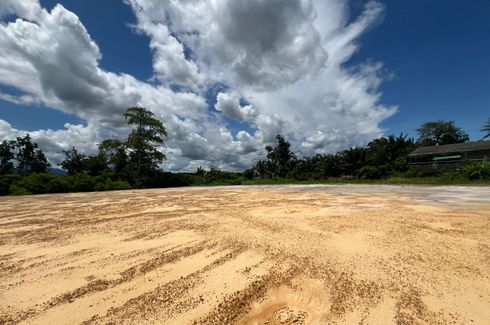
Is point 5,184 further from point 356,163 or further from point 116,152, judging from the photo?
point 356,163

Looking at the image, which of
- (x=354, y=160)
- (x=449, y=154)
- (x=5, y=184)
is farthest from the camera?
(x=354, y=160)

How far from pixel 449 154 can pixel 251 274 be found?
35954 millimetres

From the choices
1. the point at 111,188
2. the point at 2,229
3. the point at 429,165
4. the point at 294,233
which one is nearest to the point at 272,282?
the point at 294,233

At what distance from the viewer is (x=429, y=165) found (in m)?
25.4

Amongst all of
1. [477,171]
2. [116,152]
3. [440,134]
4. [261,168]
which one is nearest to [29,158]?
[116,152]

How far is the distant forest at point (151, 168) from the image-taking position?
69.2 ft

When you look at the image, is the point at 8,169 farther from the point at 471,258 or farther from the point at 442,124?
the point at 442,124

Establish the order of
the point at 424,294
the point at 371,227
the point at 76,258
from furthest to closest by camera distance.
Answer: the point at 371,227, the point at 76,258, the point at 424,294

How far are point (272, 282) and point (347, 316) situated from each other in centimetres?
84

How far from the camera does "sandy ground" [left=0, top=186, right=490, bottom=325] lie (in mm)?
2137

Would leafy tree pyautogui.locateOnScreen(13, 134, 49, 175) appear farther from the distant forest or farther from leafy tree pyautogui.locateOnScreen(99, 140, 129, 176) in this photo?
leafy tree pyautogui.locateOnScreen(99, 140, 129, 176)

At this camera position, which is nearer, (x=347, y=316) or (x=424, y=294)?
(x=347, y=316)

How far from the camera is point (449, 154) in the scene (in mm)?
29172

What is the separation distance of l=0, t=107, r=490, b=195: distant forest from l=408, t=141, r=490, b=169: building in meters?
1.38
